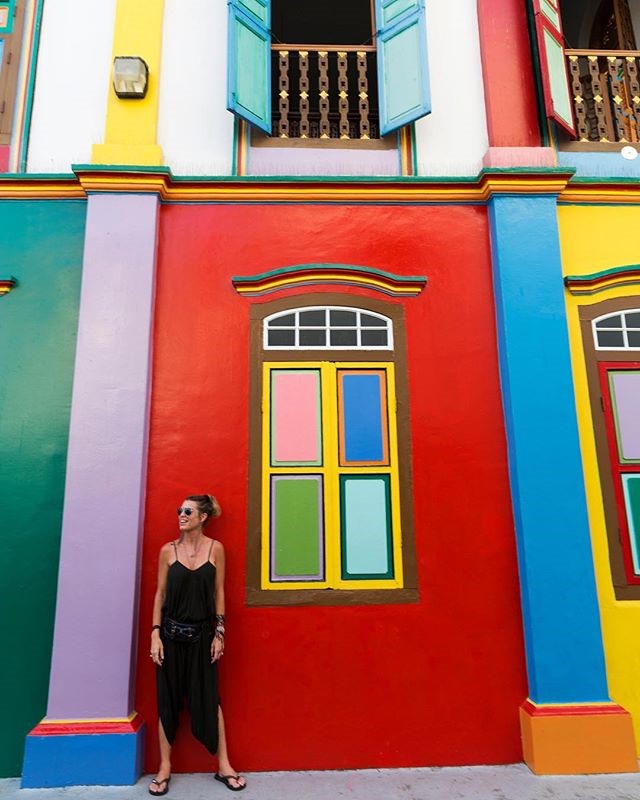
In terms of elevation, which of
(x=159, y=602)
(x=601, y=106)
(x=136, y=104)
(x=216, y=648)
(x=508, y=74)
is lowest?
(x=216, y=648)

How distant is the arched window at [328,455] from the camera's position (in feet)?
13.1

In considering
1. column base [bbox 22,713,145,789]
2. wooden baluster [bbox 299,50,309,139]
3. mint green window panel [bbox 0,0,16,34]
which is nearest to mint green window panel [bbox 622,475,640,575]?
column base [bbox 22,713,145,789]

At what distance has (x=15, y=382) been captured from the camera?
422cm

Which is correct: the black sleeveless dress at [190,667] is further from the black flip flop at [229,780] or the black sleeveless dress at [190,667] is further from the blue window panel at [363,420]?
the blue window panel at [363,420]

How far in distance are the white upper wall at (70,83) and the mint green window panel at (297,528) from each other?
3.06 meters

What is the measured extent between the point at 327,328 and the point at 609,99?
341 cm

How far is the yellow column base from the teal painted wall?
39 centimetres

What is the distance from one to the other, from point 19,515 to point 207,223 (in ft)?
8.29

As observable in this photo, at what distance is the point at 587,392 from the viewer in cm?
436

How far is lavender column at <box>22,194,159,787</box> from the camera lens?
3.53m

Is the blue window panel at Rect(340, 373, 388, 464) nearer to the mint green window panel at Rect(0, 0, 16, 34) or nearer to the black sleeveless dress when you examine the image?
the black sleeveless dress

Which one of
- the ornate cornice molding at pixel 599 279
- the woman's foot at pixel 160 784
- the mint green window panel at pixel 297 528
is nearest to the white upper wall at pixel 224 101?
the ornate cornice molding at pixel 599 279

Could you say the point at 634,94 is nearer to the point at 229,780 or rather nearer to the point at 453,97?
the point at 453,97

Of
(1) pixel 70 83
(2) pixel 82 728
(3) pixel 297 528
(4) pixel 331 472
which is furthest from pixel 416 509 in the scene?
(1) pixel 70 83
